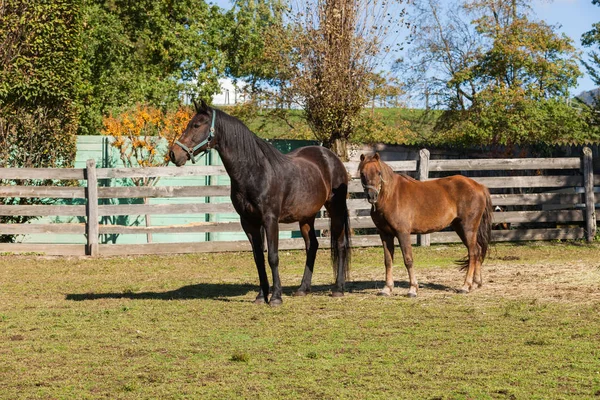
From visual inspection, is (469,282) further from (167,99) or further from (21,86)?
(167,99)

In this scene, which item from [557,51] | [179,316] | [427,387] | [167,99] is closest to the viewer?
[427,387]

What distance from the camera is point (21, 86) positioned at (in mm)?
15328

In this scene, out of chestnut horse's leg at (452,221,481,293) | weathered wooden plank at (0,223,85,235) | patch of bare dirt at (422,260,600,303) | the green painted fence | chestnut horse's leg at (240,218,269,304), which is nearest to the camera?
chestnut horse's leg at (240,218,269,304)

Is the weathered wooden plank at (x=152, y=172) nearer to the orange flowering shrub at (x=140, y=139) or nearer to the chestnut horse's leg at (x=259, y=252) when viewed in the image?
the orange flowering shrub at (x=140, y=139)

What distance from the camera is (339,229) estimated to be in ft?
31.9

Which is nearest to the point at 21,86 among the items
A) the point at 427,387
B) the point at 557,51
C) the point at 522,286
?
the point at 522,286

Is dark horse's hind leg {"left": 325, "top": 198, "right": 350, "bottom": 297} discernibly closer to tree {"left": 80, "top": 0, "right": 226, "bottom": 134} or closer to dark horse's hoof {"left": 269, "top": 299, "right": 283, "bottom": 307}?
dark horse's hoof {"left": 269, "top": 299, "right": 283, "bottom": 307}

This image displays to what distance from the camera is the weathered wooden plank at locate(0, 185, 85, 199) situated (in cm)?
1412

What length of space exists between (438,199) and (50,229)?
768cm

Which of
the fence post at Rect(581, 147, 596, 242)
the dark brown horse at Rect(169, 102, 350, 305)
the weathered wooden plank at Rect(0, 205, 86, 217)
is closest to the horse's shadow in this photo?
the dark brown horse at Rect(169, 102, 350, 305)

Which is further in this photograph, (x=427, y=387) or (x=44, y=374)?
(x=44, y=374)

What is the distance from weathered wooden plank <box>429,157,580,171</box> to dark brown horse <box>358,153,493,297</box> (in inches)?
206

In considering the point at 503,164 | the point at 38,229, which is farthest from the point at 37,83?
the point at 503,164

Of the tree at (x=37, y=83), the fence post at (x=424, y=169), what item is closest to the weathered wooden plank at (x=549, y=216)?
the fence post at (x=424, y=169)
